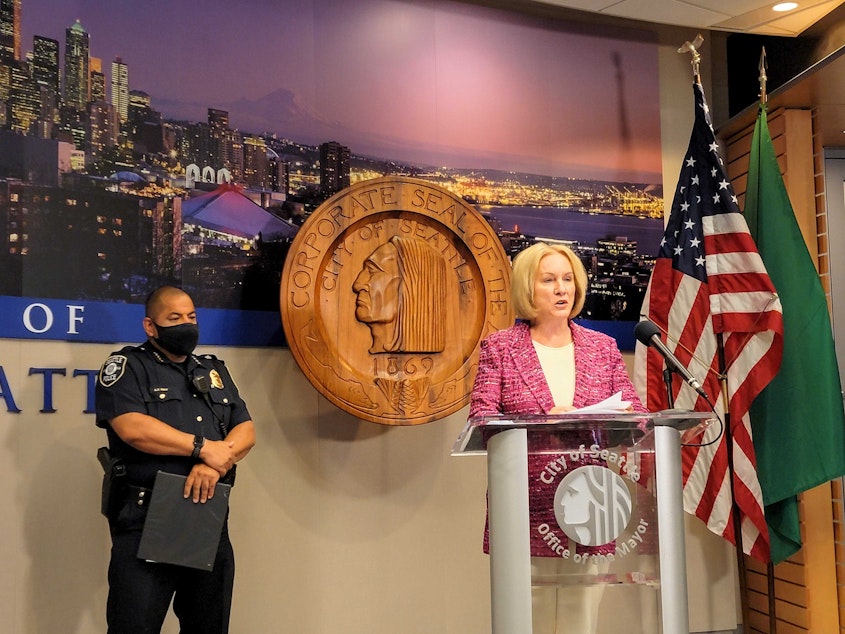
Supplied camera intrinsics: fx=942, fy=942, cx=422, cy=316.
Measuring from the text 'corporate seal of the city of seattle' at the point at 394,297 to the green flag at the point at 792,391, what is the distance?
3.92 feet

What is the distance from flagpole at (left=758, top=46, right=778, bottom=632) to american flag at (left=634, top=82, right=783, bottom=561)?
19 cm

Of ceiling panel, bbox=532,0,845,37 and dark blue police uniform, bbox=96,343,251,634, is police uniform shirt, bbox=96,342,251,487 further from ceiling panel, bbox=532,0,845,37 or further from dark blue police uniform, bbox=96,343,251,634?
ceiling panel, bbox=532,0,845,37

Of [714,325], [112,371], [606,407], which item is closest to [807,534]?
[714,325]

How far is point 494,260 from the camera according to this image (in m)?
3.82

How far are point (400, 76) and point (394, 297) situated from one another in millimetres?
1094

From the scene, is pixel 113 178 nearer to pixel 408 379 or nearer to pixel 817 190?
pixel 408 379

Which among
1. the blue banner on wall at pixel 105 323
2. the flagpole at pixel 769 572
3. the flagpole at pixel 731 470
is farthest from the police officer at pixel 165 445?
the flagpole at pixel 769 572

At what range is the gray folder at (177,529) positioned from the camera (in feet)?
9.40

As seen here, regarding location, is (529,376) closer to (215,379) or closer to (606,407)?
(606,407)

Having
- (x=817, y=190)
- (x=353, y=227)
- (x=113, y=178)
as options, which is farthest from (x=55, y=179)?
(x=817, y=190)

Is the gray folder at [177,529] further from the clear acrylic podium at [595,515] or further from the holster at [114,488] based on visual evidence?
the clear acrylic podium at [595,515]

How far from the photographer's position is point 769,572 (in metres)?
4.04

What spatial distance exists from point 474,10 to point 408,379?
183 centimetres

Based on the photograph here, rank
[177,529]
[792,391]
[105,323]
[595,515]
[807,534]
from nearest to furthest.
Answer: [595,515] < [177,529] < [105,323] < [792,391] < [807,534]
